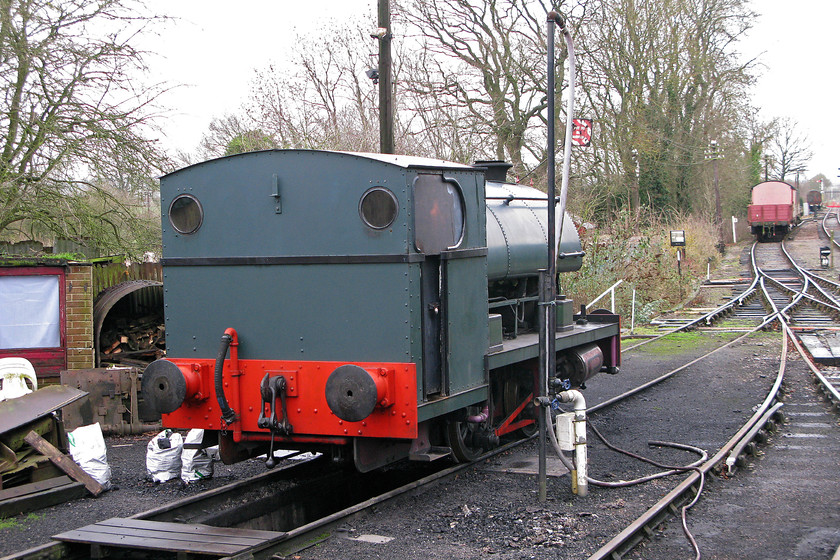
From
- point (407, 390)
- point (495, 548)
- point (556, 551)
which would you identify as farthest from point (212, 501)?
point (556, 551)

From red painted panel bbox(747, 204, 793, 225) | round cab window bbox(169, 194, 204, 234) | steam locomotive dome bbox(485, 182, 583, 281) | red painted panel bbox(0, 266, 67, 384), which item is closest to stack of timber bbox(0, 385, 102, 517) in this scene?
red painted panel bbox(0, 266, 67, 384)

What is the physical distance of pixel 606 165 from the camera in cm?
3088

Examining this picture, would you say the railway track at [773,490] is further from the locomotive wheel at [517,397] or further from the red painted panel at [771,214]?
the red painted panel at [771,214]

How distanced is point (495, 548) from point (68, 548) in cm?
278

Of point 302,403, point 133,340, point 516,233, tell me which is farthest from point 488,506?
point 133,340

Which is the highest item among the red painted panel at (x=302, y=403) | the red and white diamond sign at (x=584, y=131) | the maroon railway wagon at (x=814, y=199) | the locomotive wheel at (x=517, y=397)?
the maroon railway wagon at (x=814, y=199)

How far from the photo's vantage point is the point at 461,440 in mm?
7059

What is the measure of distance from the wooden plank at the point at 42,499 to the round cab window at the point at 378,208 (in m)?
3.60

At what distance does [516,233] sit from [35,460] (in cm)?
511

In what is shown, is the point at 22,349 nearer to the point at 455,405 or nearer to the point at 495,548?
the point at 455,405

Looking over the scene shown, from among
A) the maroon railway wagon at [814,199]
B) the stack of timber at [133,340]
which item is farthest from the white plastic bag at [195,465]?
the maroon railway wagon at [814,199]

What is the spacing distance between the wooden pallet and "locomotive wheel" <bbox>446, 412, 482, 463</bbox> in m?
2.24

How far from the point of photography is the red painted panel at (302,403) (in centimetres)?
571

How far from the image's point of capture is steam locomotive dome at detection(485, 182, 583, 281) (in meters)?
7.99
